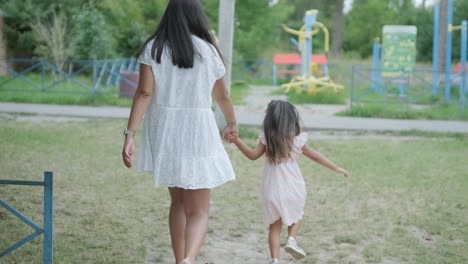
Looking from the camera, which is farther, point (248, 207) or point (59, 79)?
point (59, 79)

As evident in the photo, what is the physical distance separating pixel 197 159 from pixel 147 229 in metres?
2.10

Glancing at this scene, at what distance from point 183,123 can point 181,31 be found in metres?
0.48

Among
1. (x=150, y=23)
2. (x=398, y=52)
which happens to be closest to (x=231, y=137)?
(x=398, y=52)

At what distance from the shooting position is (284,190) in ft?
15.8

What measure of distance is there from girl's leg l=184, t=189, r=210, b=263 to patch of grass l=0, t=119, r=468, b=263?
0.99 meters

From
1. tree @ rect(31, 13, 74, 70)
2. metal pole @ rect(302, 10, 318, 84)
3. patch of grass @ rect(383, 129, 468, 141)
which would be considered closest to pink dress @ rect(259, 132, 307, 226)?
patch of grass @ rect(383, 129, 468, 141)

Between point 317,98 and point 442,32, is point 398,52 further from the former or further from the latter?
point 317,98

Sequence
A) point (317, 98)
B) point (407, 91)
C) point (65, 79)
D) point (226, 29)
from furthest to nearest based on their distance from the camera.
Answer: point (317, 98), point (65, 79), point (407, 91), point (226, 29)

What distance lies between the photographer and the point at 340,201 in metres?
7.14

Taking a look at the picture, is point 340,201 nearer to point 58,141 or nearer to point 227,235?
point 227,235

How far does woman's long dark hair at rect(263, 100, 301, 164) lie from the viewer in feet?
15.6

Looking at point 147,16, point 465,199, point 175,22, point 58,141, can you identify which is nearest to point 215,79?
point 175,22

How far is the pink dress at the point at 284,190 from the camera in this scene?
4793 millimetres

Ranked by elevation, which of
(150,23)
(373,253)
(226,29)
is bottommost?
(373,253)
